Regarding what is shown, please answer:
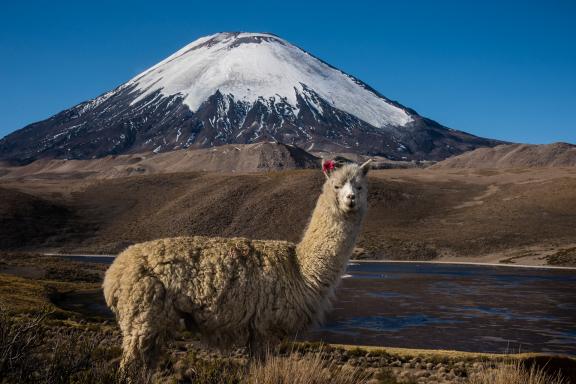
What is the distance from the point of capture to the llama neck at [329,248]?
8055mm

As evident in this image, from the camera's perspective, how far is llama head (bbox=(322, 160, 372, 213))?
7.96 m

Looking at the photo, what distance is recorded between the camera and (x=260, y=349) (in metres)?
7.58

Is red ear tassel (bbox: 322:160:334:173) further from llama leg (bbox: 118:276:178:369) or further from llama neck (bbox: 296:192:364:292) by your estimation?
llama leg (bbox: 118:276:178:369)

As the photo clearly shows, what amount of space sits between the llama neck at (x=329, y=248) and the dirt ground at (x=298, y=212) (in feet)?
202

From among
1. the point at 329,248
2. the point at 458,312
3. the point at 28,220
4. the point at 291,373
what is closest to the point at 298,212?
the point at 28,220

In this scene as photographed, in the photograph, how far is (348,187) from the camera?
8.01 metres

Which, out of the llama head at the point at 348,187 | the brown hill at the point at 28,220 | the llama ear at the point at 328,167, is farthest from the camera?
the brown hill at the point at 28,220

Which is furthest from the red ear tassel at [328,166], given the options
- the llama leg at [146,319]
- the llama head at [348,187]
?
the llama leg at [146,319]

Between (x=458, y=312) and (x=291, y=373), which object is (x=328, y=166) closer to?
(x=291, y=373)

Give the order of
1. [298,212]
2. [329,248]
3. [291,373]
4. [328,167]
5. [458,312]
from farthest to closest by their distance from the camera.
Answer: [298,212] < [458,312] < [328,167] < [329,248] < [291,373]

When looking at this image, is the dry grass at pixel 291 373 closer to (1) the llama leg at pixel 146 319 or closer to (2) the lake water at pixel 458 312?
(1) the llama leg at pixel 146 319

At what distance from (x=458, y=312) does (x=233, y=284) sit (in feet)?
79.0

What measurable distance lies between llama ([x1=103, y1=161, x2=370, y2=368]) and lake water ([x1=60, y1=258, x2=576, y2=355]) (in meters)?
4.37

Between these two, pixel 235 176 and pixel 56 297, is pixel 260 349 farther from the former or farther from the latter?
pixel 235 176
